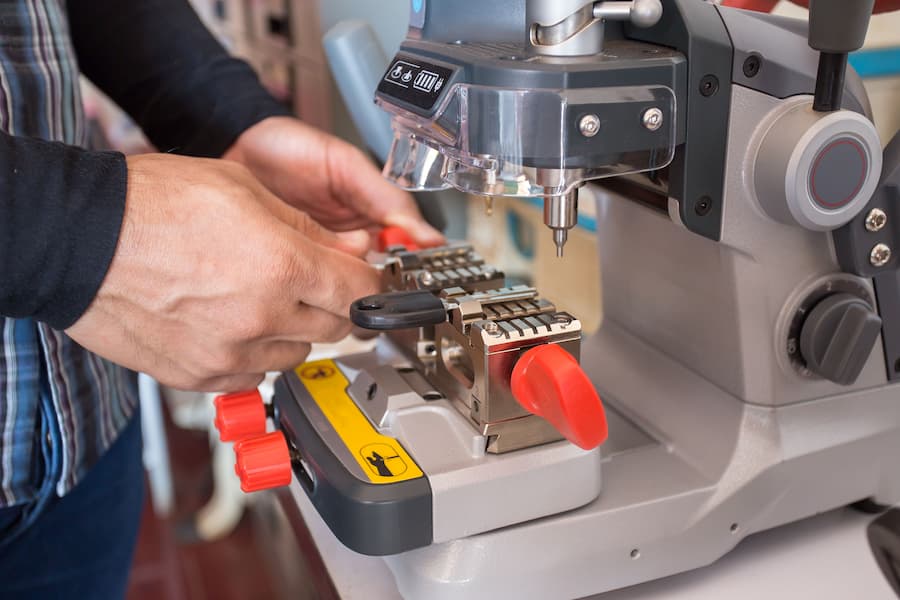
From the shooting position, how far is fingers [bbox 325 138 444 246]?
2.93 ft

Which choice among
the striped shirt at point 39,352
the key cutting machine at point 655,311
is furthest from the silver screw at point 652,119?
the striped shirt at point 39,352

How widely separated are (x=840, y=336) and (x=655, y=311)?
0.15 m

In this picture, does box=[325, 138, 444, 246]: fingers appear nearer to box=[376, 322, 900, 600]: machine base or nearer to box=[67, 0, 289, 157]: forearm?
box=[67, 0, 289, 157]: forearm

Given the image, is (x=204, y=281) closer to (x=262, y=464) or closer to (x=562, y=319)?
(x=262, y=464)

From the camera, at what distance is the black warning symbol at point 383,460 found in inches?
22.1

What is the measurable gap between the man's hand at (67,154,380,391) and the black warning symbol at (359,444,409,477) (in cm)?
12

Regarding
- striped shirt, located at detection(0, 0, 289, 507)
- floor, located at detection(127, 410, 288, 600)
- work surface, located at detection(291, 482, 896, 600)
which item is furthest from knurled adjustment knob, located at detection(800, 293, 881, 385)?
floor, located at detection(127, 410, 288, 600)

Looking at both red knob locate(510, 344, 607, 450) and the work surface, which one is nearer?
red knob locate(510, 344, 607, 450)

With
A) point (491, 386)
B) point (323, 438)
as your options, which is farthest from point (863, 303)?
point (323, 438)

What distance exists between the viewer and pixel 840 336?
0.62m

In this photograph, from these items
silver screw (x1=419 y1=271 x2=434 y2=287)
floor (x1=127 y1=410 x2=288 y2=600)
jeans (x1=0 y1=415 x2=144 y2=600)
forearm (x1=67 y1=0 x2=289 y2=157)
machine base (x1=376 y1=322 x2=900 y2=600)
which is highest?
forearm (x1=67 y1=0 x2=289 y2=157)

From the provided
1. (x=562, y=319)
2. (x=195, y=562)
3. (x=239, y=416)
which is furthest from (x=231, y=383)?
(x=195, y=562)

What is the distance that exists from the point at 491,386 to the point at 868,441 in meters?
0.33

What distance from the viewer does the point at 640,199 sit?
0.67 m
